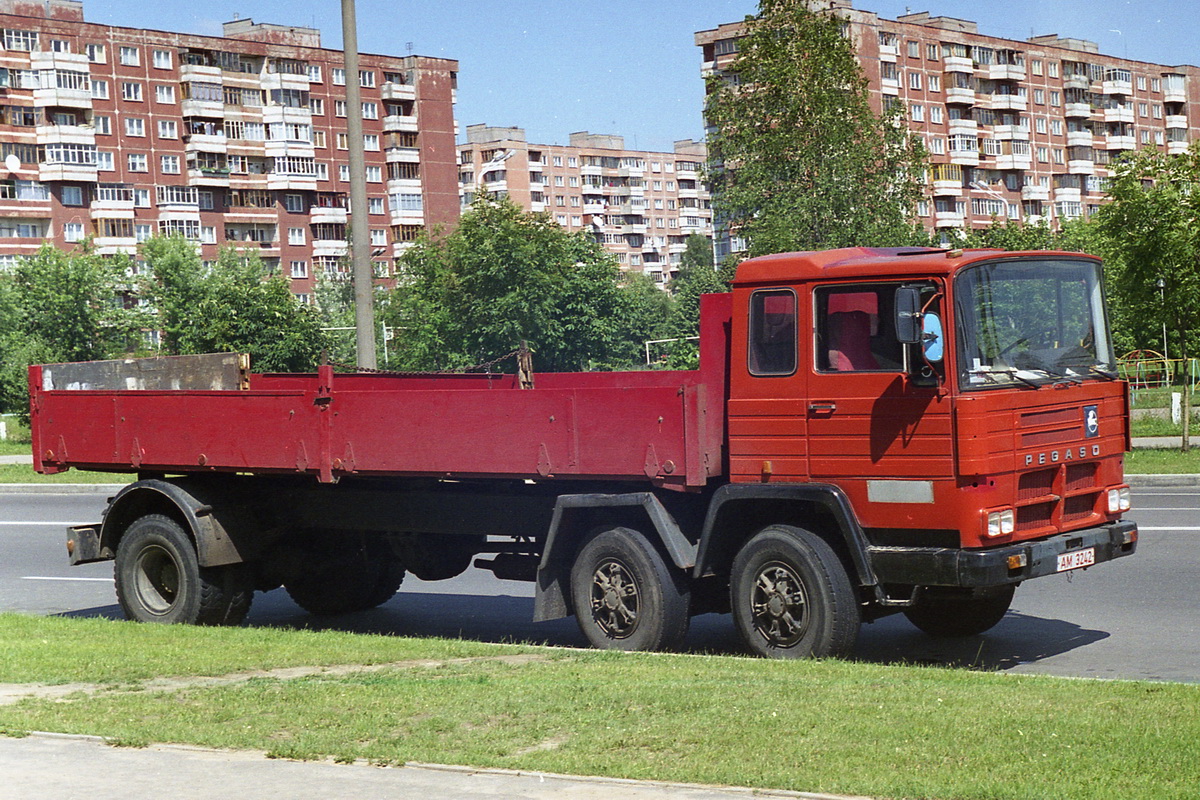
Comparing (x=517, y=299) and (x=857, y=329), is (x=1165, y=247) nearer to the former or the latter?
(x=857, y=329)

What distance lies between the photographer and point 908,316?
8781 millimetres

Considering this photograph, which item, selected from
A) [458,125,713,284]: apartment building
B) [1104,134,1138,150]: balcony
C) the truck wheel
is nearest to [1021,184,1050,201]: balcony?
[1104,134,1138,150]: balcony

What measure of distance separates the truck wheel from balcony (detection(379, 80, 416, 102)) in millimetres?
111074

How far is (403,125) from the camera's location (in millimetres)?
118062

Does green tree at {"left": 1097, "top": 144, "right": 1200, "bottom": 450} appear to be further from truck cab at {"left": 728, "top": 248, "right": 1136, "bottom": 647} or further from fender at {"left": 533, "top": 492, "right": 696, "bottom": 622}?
fender at {"left": 533, "top": 492, "right": 696, "bottom": 622}

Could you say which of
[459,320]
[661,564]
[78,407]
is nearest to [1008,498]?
[661,564]

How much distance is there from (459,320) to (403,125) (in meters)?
59.8

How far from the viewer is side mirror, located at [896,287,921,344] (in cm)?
873

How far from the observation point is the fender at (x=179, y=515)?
12016 mm

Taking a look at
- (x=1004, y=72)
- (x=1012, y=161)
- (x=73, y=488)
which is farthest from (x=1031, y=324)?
(x=1012, y=161)

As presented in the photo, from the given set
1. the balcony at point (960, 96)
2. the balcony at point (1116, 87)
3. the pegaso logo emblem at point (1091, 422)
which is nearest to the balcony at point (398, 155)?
the balcony at point (960, 96)

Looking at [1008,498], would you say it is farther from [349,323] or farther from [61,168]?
[61,168]

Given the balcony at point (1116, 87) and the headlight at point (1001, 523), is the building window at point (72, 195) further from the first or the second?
the headlight at point (1001, 523)

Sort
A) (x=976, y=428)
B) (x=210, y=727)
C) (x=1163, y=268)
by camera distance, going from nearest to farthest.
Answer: (x=210, y=727) < (x=976, y=428) < (x=1163, y=268)
